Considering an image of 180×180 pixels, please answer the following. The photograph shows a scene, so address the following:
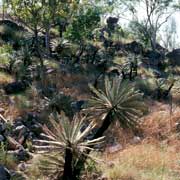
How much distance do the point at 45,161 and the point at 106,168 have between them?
1196 mm

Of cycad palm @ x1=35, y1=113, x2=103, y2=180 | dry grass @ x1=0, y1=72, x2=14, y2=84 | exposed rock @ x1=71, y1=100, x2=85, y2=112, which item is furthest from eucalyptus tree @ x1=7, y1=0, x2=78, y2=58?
cycad palm @ x1=35, y1=113, x2=103, y2=180

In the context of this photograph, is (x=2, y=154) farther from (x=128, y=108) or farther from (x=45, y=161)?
(x=128, y=108)

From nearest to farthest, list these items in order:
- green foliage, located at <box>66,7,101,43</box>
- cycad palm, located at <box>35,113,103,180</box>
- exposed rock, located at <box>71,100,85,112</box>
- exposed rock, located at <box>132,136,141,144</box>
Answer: cycad palm, located at <box>35,113,103,180</box>, exposed rock, located at <box>132,136,141,144</box>, exposed rock, located at <box>71,100,85,112</box>, green foliage, located at <box>66,7,101,43</box>

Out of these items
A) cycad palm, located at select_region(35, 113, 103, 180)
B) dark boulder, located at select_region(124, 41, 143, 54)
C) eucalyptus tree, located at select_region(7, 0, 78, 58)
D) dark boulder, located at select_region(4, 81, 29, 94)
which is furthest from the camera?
dark boulder, located at select_region(124, 41, 143, 54)

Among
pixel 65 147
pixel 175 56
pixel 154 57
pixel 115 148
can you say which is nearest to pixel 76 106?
pixel 115 148

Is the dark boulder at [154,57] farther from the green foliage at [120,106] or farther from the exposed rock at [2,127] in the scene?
the green foliage at [120,106]

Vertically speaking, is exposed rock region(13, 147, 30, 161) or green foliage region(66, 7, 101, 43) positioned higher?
green foliage region(66, 7, 101, 43)

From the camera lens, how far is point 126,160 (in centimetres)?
882

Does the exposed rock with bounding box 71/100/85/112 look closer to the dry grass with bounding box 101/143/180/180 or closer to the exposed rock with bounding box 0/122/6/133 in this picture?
the exposed rock with bounding box 0/122/6/133

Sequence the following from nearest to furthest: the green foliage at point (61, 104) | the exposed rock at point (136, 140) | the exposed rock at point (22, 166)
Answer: the exposed rock at point (22, 166), the exposed rock at point (136, 140), the green foliage at point (61, 104)

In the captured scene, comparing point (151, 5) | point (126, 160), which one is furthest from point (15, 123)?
point (151, 5)

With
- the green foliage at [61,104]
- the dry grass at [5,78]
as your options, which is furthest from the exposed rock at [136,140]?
the dry grass at [5,78]

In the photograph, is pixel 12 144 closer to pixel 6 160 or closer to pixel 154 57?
pixel 6 160

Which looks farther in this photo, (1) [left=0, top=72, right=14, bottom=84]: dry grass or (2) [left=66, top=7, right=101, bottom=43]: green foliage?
(2) [left=66, top=7, right=101, bottom=43]: green foliage
